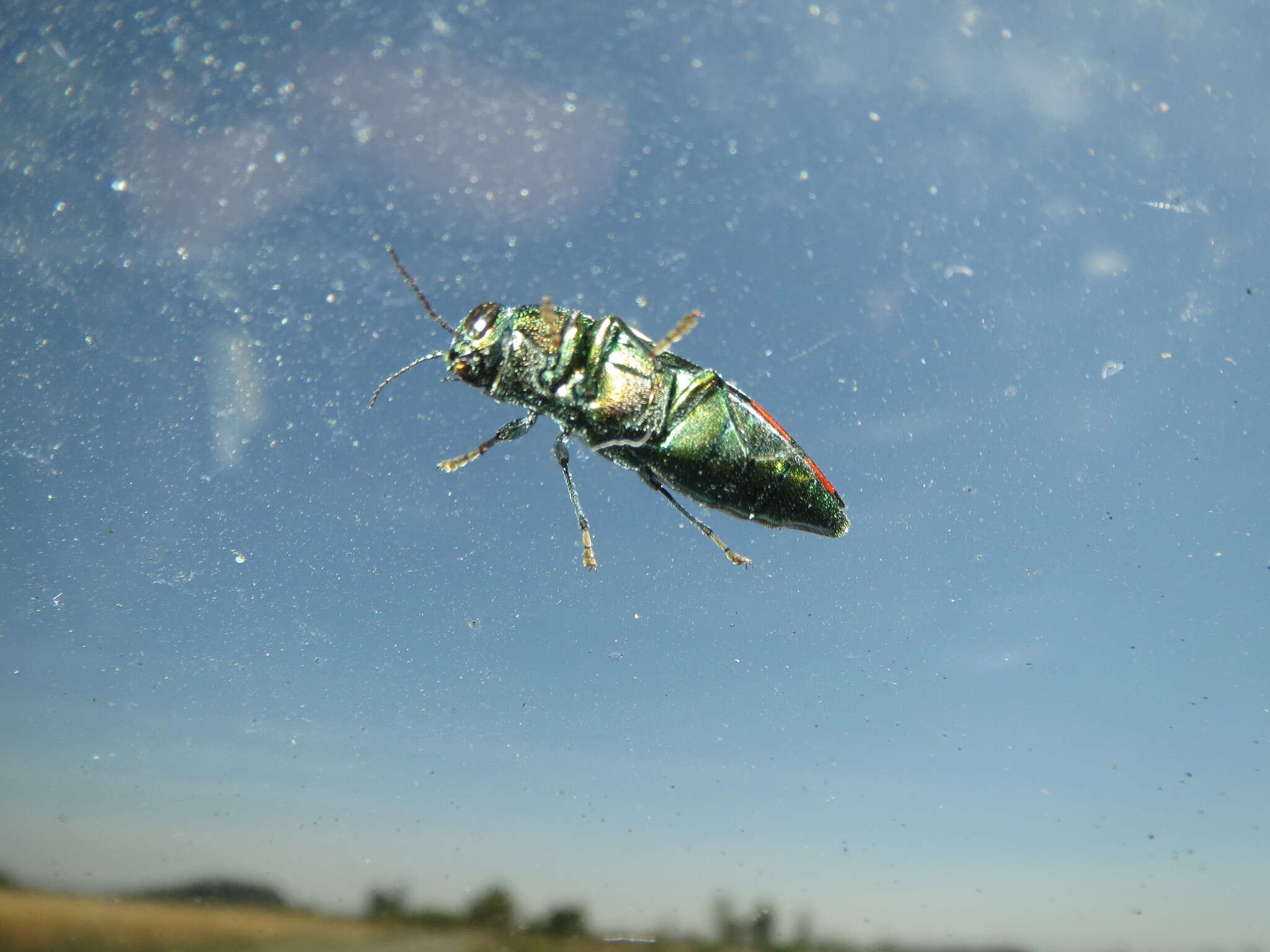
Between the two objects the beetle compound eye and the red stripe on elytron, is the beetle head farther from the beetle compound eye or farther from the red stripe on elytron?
the red stripe on elytron

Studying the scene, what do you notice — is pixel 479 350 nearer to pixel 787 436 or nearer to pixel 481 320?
pixel 481 320

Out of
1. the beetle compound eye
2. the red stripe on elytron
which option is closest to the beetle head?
the beetle compound eye

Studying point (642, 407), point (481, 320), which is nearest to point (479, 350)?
point (481, 320)

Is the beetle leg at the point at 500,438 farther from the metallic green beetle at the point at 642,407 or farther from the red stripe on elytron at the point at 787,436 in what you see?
the red stripe on elytron at the point at 787,436

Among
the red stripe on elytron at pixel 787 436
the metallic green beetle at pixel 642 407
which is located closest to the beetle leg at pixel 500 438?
the metallic green beetle at pixel 642 407

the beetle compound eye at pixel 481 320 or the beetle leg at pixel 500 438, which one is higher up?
the beetle compound eye at pixel 481 320

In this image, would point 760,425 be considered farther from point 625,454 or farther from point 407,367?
point 407,367
